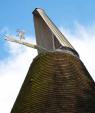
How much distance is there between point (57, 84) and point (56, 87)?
13 centimetres

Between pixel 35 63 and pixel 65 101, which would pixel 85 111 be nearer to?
pixel 65 101

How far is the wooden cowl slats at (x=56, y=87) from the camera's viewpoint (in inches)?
392

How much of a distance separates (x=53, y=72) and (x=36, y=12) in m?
2.93

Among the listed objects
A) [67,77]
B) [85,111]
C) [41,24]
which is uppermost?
[41,24]

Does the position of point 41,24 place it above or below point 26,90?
above

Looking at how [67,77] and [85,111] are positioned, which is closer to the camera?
[85,111]

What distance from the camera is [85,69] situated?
1169 centimetres

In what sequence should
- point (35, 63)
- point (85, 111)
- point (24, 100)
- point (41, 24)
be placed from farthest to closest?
point (41, 24), point (35, 63), point (24, 100), point (85, 111)

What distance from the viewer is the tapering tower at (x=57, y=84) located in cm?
998

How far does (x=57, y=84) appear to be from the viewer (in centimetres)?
1055

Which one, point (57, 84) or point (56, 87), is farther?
point (57, 84)

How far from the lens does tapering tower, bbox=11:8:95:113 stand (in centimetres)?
998

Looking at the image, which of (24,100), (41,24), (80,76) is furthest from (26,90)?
(41,24)

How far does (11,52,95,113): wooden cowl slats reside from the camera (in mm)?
9953
